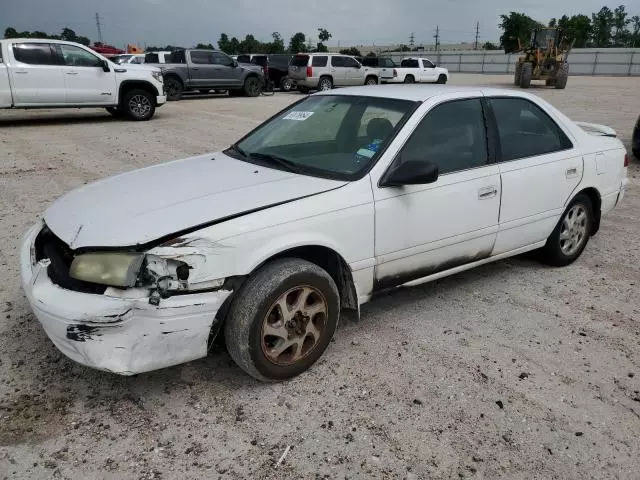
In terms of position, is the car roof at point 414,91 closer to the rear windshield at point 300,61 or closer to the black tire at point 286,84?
the rear windshield at point 300,61

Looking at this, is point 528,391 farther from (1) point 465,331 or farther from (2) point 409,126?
(2) point 409,126

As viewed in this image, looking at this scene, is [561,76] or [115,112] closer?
[115,112]

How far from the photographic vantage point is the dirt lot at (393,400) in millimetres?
2330

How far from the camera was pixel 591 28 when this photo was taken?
240 ft

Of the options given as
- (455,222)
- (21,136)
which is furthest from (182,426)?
(21,136)

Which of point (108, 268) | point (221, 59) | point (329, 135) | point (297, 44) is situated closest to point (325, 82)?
point (221, 59)

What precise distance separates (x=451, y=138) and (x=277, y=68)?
69.2ft

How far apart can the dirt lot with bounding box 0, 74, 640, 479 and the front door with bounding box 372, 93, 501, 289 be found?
433 mm

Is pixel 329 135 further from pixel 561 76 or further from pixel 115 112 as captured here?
pixel 561 76

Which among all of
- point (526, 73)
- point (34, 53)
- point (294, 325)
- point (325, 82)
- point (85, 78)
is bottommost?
point (294, 325)

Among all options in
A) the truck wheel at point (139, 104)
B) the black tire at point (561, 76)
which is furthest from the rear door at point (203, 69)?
the black tire at point (561, 76)

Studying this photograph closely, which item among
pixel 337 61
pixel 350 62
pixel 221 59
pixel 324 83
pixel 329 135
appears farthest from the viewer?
pixel 350 62

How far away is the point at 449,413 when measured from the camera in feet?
8.68

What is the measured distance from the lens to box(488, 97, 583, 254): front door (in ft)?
12.4
